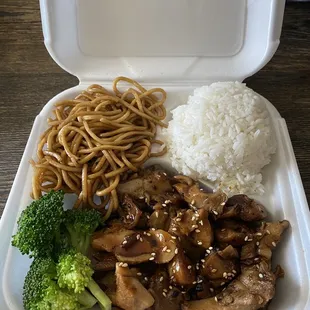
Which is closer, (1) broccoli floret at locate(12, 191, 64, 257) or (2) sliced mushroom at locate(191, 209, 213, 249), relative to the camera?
(1) broccoli floret at locate(12, 191, 64, 257)

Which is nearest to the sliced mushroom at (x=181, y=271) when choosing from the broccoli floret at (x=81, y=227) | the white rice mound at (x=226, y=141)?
the broccoli floret at (x=81, y=227)

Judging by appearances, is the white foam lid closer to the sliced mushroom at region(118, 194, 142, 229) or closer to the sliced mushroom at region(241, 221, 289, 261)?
the sliced mushroom at region(118, 194, 142, 229)

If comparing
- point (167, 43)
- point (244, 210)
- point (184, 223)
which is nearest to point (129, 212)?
point (184, 223)

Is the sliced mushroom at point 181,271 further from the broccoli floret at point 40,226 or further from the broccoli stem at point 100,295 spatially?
the broccoli floret at point 40,226

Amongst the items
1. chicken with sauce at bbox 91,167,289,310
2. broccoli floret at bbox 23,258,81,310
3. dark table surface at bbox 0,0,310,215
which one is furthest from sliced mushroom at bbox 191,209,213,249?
dark table surface at bbox 0,0,310,215

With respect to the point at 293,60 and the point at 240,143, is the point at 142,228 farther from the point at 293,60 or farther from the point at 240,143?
the point at 293,60
